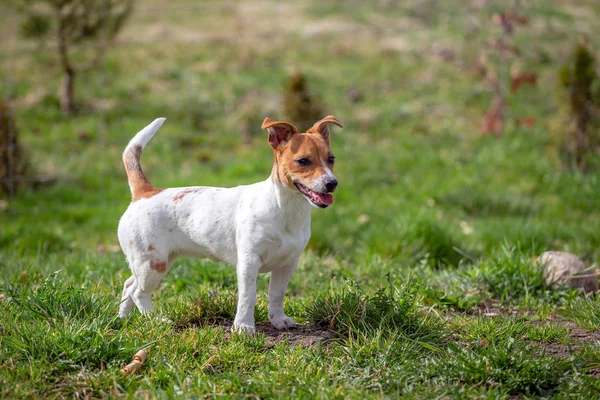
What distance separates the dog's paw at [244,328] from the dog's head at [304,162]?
2.87 feet

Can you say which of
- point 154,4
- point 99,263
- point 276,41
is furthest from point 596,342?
point 154,4

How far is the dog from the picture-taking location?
13.0 ft

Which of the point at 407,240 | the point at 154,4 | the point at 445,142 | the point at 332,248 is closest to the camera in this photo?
the point at 407,240

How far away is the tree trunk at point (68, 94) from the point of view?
1125 cm

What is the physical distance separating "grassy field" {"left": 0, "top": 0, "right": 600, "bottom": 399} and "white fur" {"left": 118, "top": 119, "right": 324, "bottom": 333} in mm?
222

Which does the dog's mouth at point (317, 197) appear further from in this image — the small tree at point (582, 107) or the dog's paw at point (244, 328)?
the small tree at point (582, 107)

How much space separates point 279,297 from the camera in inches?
171

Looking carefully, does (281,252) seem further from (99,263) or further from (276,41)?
(276,41)

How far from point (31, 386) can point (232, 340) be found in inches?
43.8

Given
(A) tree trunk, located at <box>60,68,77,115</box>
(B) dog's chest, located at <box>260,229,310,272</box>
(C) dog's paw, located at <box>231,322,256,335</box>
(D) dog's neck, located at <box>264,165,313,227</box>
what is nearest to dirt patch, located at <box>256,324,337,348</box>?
(C) dog's paw, located at <box>231,322,256,335</box>

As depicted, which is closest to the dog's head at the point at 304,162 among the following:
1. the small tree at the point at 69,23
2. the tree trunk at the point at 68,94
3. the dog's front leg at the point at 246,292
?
the dog's front leg at the point at 246,292

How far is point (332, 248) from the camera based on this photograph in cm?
708

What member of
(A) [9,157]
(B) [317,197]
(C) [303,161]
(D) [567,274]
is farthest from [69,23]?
(D) [567,274]

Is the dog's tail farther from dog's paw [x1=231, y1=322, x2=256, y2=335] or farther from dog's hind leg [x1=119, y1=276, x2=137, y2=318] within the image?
dog's paw [x1=231, y1=322, x2=256, y2=335]
